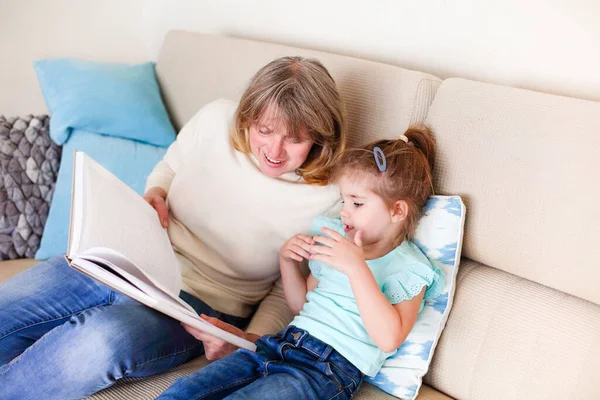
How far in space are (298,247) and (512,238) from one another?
0.47m

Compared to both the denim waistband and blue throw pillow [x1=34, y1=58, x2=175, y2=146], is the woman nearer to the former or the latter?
the denim waistband

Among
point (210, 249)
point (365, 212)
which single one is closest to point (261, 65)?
point (210, 249)

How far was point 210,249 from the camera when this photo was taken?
1.61m

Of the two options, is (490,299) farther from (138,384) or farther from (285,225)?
(138,384)

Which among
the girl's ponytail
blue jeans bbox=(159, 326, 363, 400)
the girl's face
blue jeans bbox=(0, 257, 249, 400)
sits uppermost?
the girl's ponytail

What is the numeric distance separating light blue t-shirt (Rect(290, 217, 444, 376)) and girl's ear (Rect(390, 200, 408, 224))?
63 millimetres

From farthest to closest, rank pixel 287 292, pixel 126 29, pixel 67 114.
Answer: pixel 126 29, pixel 67 114, pixel 287 292

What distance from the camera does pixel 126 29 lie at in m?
2.52

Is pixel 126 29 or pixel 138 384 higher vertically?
pixel 126 29

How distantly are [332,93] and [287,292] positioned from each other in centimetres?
49

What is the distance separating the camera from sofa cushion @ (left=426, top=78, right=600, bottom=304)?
121cm

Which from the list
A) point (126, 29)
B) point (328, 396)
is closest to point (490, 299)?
point (328, 396)

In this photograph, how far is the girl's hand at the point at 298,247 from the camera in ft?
4.57

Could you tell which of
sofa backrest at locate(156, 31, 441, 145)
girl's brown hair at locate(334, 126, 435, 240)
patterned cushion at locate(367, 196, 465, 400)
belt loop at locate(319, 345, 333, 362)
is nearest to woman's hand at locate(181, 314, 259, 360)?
belt loop at locate(319, 345, 333, 362)
